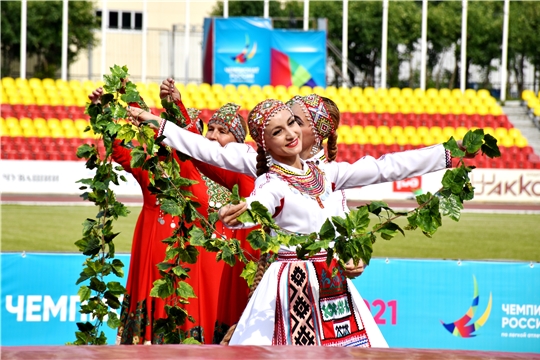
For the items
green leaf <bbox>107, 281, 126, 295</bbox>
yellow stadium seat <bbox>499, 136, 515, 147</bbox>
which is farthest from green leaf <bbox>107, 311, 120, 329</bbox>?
yellow stadium seat <bbox>499, 136, 515, 147</bbox>

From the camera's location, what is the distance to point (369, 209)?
4098mm

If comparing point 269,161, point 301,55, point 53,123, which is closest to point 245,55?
point 301,55

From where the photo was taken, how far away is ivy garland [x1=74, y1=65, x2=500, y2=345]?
13.2 feet

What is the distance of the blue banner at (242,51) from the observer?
83.7 ft

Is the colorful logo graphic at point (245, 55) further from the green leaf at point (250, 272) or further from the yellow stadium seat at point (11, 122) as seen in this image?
the green leaf at point (250, 272)

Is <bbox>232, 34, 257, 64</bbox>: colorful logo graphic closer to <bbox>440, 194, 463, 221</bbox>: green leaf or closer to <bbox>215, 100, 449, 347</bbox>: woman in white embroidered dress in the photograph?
<bbox>215, 100, 449, 347</bbox>: woman in white embroidered dress

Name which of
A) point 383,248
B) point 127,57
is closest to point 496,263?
point 383,248

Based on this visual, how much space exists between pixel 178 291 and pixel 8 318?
118 inches

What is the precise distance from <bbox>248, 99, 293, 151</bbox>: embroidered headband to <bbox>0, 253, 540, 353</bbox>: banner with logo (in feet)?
10.2

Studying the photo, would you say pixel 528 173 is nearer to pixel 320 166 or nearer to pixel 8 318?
pixel 8 318

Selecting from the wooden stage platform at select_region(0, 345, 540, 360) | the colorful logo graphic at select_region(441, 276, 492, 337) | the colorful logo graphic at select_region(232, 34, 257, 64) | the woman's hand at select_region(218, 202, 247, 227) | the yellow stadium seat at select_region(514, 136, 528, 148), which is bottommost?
the colorful logo graphic at select_region(441, 276, 492, 337)

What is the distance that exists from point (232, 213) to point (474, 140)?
1.22 m

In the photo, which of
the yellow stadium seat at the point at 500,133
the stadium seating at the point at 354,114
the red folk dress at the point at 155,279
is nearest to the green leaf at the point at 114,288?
the red folk dress at the point at 155,279

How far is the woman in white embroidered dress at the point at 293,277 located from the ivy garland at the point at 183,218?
0.11 meters
